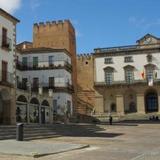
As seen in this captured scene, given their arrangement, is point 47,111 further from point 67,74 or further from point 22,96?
point 67,74

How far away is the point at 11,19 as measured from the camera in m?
35.2

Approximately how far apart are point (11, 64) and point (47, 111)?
11520mm

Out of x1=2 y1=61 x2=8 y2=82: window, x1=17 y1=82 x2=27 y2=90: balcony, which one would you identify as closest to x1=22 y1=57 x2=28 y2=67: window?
x1=17 y1=82 x2=27 y2=90: balcony

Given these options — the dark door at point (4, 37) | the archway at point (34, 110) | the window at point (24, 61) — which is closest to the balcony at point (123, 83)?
the window at point (24, 61)

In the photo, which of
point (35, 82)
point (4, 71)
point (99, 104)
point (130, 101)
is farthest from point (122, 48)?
point (4, 71)

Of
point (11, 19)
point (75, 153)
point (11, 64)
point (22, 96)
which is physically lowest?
A: point (75, 153)

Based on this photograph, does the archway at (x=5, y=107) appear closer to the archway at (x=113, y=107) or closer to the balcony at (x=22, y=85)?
the balcony at (x=22, y=85)

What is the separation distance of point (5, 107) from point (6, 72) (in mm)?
2884

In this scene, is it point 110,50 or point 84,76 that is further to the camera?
point 84,76

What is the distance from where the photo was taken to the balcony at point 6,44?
3353 cm

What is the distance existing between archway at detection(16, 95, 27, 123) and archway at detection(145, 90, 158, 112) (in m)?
36.5

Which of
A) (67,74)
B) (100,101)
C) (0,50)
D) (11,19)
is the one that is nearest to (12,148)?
(0,50)

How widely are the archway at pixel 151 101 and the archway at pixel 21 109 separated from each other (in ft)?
120

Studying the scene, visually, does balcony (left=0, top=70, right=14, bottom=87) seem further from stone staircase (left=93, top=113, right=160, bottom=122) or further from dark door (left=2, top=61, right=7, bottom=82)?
stone staircase (left=93, top=113, right=160, bottom=122)
